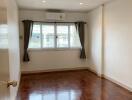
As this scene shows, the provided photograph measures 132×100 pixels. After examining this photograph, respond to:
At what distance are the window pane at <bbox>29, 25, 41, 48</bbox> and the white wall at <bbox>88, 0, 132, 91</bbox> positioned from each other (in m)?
2.15

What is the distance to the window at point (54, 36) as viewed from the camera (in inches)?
229

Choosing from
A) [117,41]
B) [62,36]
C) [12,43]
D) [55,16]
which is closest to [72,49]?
[62,36]

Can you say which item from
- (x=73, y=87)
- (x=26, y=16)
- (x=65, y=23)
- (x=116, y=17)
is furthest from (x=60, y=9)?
(x=73, y=87)

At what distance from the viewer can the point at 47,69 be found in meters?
5.97

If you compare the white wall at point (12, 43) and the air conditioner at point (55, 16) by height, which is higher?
the air conditioner at point (55, 16)

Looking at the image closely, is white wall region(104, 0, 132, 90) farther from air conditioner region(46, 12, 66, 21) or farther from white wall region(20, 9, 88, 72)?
air conditioner region(46, 12, 66, 21)

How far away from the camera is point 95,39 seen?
563 cm

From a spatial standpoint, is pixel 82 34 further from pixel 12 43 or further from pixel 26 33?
pixel 12 43

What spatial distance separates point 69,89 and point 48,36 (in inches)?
101

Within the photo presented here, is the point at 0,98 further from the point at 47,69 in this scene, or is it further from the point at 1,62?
the point at 47,69

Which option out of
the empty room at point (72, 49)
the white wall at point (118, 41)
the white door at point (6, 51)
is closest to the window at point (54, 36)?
the empty room at point (72, 49)

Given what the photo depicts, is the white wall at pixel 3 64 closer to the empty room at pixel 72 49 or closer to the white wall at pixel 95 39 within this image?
the empty room at pixel 72 49

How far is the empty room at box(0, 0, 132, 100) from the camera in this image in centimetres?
→ 383

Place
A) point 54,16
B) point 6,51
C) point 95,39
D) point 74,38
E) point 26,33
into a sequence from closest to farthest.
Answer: point 6,51 → point 26,33 → point 95,39 → point 54,16 → point 74,38
